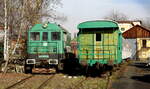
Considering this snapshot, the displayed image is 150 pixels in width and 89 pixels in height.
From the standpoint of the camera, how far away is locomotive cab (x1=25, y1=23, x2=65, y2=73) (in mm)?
17859

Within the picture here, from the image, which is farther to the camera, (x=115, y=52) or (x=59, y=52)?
(x=59, y=52)

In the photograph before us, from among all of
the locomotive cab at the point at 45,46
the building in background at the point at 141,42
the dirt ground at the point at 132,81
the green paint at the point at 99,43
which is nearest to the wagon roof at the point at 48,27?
the locomotive cab at the point at 45,46

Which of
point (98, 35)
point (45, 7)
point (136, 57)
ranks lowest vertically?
point (136, 57)

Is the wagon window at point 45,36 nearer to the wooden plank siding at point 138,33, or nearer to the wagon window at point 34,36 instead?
the wagon window at point 34,36

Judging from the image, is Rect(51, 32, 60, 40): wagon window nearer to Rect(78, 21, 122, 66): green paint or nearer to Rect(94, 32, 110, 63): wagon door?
Rect(78, 21, 122, 66): green paint

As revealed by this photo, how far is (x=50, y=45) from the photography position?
18156mm

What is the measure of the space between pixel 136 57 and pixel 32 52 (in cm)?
2800

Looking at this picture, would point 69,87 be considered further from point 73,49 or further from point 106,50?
point 73,49

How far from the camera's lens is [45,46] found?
59.6 feet

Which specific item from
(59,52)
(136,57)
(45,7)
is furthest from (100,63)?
(136,57)

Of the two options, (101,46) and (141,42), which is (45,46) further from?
(141,42)

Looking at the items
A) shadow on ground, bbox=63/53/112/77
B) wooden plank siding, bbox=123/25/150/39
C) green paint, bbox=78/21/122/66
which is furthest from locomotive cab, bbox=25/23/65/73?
wooden plank siding, bbox=123/25/150/39

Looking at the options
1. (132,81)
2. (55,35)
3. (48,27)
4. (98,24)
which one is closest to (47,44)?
(55,35)

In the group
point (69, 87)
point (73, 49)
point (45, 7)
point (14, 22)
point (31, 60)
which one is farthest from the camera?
point (45, 7)
